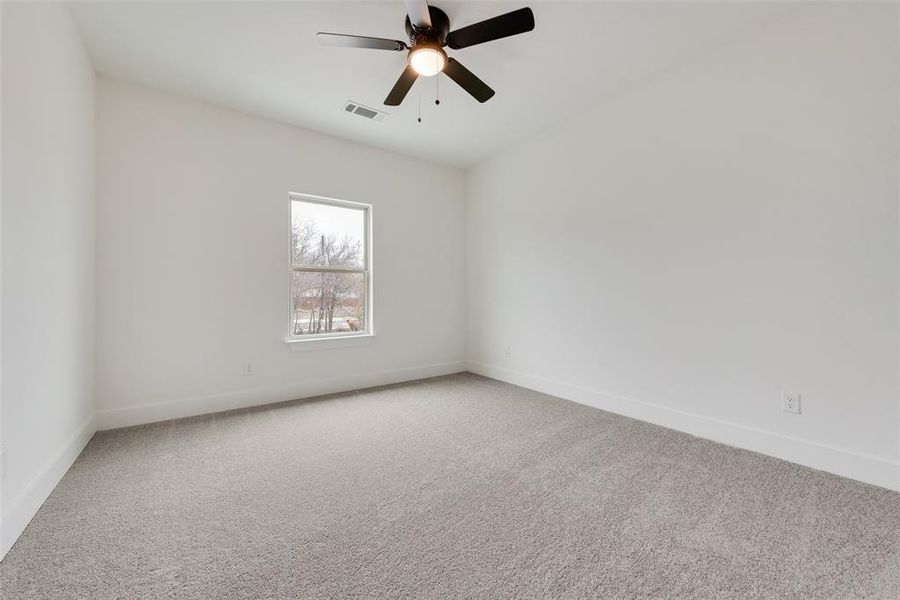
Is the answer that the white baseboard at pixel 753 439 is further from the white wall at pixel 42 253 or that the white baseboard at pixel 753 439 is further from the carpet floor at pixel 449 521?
the white wall at pixel 42 253

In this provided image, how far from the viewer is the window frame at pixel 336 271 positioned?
3.56m

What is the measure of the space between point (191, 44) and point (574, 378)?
12.8 feet

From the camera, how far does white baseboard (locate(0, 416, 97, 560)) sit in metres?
1.46

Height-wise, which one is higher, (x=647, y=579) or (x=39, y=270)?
(x=39, y=270)

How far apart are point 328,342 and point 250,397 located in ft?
2.71

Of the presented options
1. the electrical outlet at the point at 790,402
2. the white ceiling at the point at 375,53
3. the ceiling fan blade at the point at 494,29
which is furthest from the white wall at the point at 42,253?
the electrical outlet at the point at 790,402

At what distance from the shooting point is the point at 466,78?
229 centimetres

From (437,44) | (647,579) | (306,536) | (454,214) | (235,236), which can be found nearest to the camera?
(647,579)

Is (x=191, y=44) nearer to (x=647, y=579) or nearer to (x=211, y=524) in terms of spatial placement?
(x=211, y=524)

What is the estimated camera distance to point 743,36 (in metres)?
2.37

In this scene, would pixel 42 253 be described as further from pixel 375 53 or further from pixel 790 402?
pixel 790 402

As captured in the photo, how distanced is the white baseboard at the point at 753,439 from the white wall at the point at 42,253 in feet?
11.6

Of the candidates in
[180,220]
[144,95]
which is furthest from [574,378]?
[144,95]

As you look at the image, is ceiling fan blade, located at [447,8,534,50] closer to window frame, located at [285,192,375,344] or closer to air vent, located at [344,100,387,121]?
air vent, located at [344,100,387,121]
